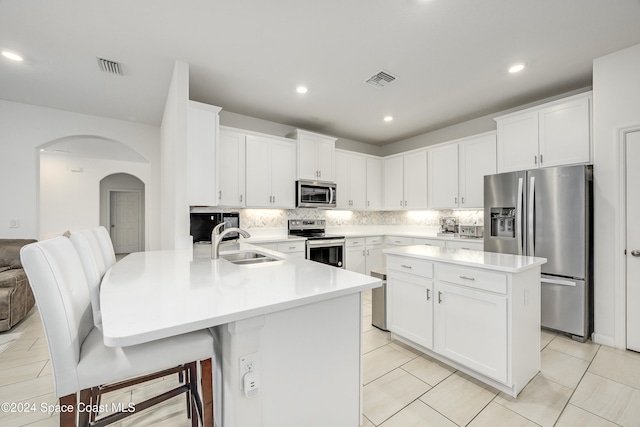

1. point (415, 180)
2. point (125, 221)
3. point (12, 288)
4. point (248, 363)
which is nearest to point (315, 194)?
point (415, 180)

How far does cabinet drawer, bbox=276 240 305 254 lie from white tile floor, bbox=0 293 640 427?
1.94m

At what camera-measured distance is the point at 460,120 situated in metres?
4.41

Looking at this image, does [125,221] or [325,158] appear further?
[125,221]

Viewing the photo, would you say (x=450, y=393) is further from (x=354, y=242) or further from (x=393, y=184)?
(x=393, y=184)

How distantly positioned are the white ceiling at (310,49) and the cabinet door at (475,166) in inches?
21.7

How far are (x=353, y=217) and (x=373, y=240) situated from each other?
75 cm

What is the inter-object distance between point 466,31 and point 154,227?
5418mm

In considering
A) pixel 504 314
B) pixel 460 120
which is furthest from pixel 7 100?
pixel 460 120

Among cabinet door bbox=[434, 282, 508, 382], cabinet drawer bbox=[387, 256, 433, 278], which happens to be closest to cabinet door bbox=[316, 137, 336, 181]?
cabinet drawer bbox=[387, 256, 433, 278]

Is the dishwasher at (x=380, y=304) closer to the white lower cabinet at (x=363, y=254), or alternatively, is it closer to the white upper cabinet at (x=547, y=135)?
the white lower cabinet at (x=363, y=254)

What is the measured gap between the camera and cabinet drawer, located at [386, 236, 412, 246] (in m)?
4.68

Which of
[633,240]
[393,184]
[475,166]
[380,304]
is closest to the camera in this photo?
[633,240]

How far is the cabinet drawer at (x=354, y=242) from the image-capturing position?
465 cm

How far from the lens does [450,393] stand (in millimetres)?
1840
